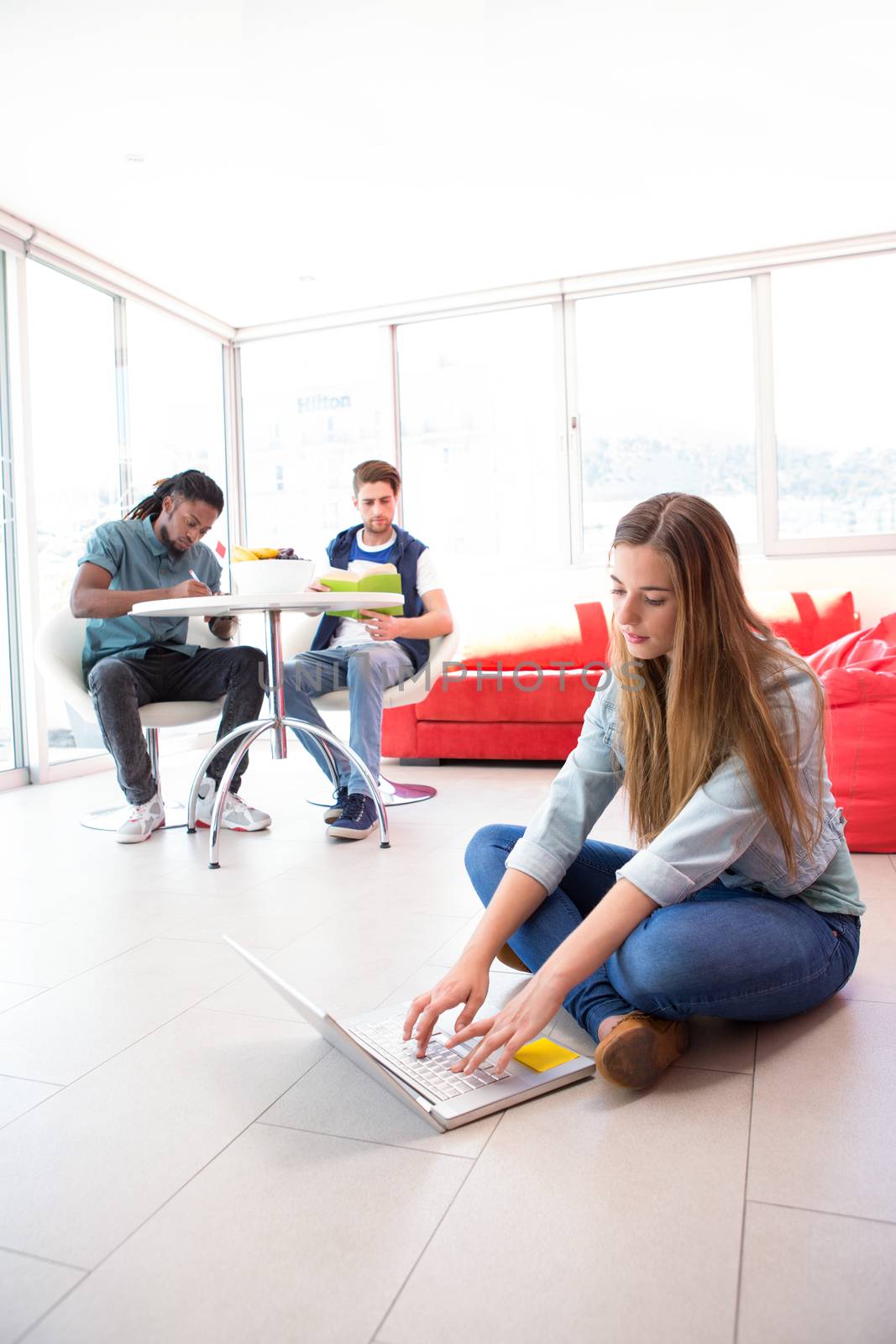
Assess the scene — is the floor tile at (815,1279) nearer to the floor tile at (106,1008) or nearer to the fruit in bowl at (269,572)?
the floor tile at (106,1008)

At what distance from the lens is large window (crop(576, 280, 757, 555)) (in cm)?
497

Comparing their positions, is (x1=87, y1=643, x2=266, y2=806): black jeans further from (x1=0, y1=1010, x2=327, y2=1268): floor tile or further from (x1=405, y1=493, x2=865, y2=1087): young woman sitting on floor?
(x1=405, y1=493, x2=865, y2=1087): young woman sitting on floor

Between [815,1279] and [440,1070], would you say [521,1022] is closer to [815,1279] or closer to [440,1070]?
[440,1070]

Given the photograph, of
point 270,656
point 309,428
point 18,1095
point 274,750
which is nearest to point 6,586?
point 270,656

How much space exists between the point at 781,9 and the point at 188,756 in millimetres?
3755

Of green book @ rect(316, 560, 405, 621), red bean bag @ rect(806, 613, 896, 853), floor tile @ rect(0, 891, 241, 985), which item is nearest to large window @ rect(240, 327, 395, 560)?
green book @ rect(316, 560, 405, 621)

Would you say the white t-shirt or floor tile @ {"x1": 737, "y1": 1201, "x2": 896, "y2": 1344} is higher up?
the white t-shirt

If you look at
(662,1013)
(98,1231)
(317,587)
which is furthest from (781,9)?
(98,1231)

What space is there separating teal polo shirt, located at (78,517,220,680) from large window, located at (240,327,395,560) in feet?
8.35

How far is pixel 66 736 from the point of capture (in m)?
4.29

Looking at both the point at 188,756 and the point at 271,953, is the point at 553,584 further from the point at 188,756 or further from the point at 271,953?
the point at 271,953

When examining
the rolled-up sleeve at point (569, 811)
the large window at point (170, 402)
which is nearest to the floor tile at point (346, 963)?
the rolled-up sleeve at point (569, 811)

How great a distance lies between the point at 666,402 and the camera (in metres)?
5.06

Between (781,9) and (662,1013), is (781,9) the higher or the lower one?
the higher one
